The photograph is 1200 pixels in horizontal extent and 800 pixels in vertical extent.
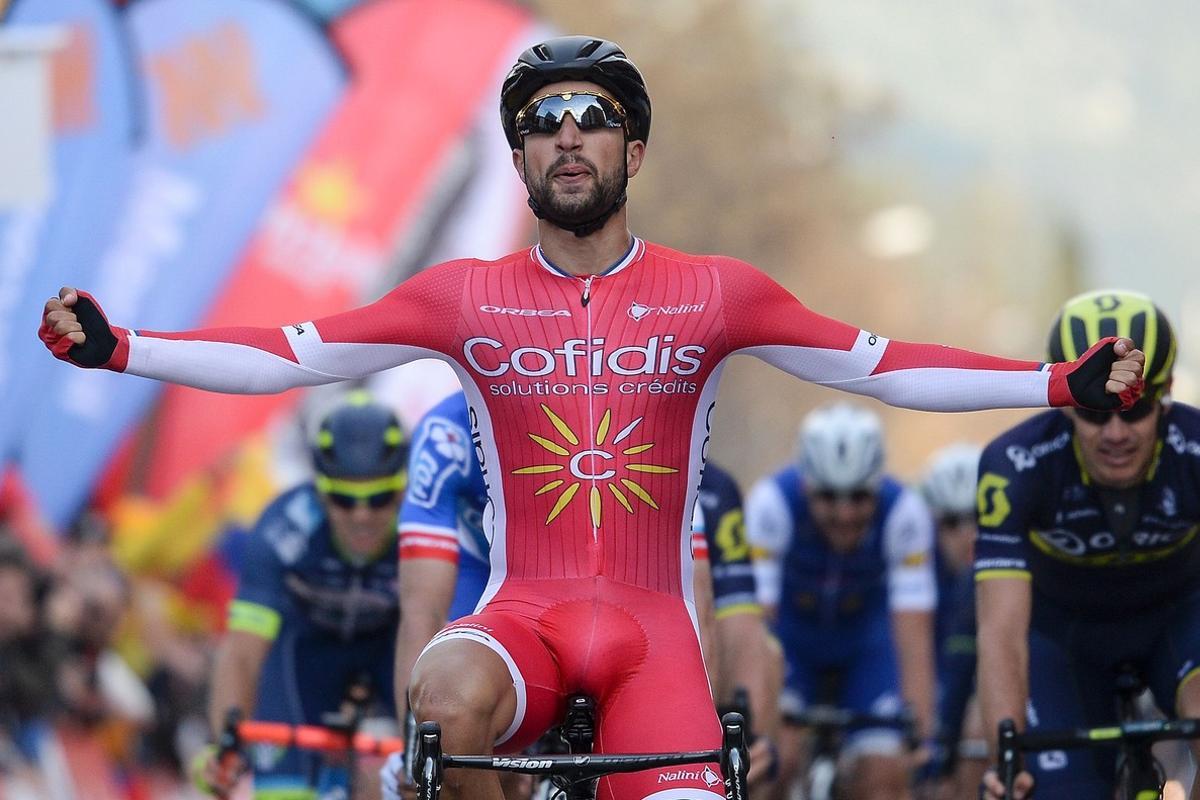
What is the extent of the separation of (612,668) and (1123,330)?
2516mm

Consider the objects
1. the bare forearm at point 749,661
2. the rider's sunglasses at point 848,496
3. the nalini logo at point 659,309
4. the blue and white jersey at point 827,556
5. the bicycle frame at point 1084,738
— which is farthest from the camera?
the blue and white jersey at point 827,556

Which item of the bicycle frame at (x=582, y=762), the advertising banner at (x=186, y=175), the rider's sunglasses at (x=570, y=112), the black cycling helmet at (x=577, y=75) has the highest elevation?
the advertising banner at (x=186, y=175)

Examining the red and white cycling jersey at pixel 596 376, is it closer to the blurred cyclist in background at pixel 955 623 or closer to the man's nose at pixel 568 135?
the man's nose at pixel 568 135

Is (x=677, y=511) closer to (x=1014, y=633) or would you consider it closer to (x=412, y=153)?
(x=1014, y=633)

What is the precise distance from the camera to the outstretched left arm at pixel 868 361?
5.36 meters

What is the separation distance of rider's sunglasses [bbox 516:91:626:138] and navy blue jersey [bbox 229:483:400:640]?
11.6ft

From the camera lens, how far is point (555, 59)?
5527 mm

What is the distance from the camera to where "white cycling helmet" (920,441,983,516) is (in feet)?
40.5

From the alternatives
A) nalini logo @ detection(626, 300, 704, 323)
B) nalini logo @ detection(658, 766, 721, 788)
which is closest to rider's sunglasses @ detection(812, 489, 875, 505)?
nalini logo @ detection(626, 300, 704, 323)

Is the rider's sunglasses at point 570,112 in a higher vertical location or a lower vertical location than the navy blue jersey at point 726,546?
higher

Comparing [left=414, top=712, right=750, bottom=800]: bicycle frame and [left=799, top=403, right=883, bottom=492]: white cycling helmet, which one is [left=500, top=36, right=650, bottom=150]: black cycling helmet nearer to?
[left=414, top=712, right=750, bottom=800]: bicycle frame

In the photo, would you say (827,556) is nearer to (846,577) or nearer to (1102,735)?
(846,577)

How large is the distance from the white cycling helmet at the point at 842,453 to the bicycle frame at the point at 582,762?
580cm

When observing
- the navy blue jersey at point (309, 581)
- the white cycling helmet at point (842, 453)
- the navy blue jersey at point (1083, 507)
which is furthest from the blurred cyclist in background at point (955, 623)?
the navy blue jersey at point (309, 581)
